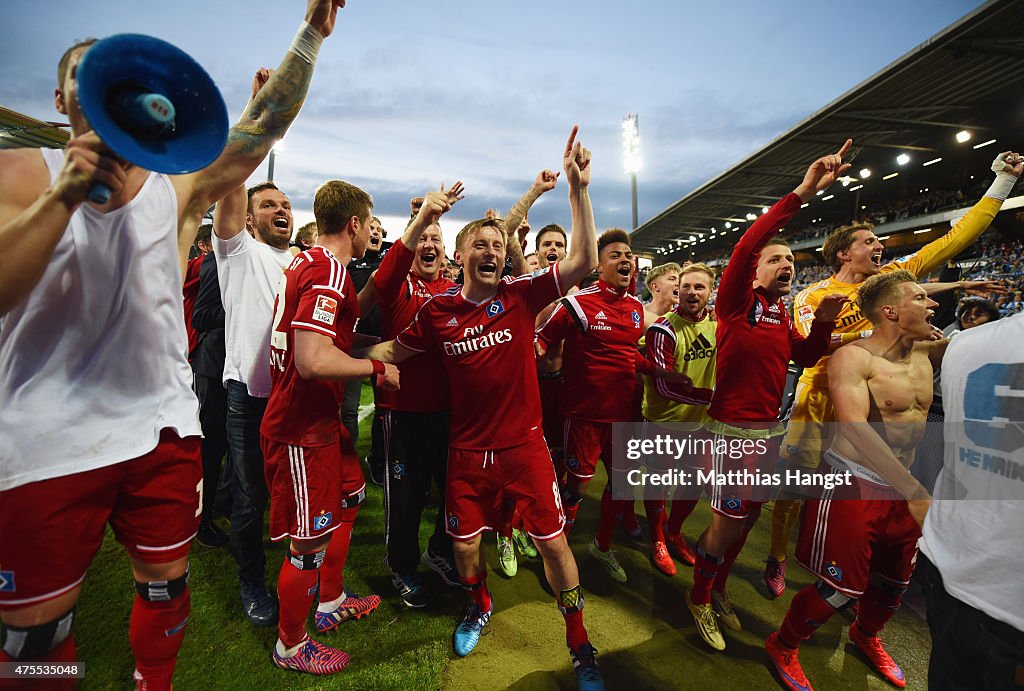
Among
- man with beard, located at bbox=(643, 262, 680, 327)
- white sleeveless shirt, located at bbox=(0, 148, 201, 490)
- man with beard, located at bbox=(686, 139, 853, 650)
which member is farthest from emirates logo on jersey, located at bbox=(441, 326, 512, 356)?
man with beard, located at bbox=(643, 262, 680, 327)

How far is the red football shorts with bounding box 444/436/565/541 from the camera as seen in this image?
2479 millimetres

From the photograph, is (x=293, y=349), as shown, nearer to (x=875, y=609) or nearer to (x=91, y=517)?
(x=91, y=517)

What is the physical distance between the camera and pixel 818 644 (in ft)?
9.56

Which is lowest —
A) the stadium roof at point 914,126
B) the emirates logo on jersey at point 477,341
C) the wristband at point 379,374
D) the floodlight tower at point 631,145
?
the wristband at point 379,374

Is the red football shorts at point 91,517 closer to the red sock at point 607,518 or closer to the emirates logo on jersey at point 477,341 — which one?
the emirates logo on jersey at point 477,341

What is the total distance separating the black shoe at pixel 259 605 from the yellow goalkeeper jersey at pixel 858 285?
448cm

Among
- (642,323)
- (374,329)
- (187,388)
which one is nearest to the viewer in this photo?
(187,388)

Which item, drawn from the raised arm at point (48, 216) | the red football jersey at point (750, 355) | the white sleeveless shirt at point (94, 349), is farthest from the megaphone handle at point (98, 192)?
the red football jersey at point (750, 355)

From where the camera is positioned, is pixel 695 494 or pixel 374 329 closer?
pixel 374 329

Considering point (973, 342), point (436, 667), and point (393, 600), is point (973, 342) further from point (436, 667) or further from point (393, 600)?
point (393, 600)

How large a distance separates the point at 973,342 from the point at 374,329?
3.09 meters

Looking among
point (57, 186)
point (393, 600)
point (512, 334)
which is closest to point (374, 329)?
point (512, 334)

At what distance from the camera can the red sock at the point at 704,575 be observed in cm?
301

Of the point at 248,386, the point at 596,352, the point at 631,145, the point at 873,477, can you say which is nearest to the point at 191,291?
the point at 248,386
